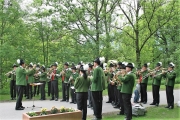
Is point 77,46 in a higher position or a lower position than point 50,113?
higher

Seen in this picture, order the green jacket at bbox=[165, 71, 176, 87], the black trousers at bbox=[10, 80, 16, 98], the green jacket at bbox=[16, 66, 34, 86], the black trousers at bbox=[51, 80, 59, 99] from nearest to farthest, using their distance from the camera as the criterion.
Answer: the green jacket at bbox=[165, 71, 176, 87] < the green jacket at bbox=[16, 66, 34, 86] < the black trousers at bbox=[51, 80, 59, 99] < the black trousers at bbox=[10, 80, 16, 98]

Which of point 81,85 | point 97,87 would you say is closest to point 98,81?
point 97,87

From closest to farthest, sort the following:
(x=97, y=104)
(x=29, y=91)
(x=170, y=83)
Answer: (x=97, y=104), (x=170, y=83), (x=29, y=91)

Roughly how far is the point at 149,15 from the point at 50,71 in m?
12.8

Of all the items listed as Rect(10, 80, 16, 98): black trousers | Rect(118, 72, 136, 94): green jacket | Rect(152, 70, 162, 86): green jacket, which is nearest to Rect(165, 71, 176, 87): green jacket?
→ Rect(152, 70, 162, 86): green jacket

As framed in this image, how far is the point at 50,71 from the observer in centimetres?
1404

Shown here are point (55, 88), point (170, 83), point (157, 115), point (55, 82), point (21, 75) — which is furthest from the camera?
point (55, 82)

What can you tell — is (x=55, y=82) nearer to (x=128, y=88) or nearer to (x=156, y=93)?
(x=156, y=93)

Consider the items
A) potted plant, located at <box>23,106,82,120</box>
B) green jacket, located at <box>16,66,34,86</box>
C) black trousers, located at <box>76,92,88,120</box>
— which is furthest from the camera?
green jacket, located at <box>16,66,34,86</box>

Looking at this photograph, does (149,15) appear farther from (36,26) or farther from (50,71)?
(50,71)

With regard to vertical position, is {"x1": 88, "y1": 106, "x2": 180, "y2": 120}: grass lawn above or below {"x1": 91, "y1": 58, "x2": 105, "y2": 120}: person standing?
below

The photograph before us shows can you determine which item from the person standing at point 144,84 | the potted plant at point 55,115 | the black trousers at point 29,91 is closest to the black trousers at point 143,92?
the person standing at point 144,84

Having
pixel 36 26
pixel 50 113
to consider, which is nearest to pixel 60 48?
pixel 36 26

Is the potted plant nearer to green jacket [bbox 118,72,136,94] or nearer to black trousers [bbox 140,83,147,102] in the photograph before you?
green jacket [bbox 118,72,136,94]
